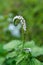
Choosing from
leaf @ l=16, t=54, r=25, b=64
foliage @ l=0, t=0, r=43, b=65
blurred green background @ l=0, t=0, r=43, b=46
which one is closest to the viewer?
leaf @ l=16, t=54, r=25, b=64

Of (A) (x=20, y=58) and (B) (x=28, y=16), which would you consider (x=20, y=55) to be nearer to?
(A) (x=20, y=58)

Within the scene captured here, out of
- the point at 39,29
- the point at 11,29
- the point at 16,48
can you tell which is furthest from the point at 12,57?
the point at 39,29

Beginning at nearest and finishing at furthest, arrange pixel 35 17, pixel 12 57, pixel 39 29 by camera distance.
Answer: pixel 12 57 → pixel 39 29 → pixel 35 17

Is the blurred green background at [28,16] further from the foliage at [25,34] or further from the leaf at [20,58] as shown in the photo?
the leaf at [20,58]

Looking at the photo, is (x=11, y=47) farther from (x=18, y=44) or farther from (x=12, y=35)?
(x=12, y=35)

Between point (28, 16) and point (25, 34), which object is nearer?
point (25, 34)

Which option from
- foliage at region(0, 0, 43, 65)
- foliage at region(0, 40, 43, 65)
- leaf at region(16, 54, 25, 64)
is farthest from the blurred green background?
leaf at region(16, 54, 25, 64)

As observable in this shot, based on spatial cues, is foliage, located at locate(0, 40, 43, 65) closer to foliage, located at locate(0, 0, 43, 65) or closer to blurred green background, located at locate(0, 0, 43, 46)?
foliage, located at locate(0, 0, 43, 65)

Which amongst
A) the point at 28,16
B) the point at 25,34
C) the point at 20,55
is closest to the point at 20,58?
the point at 20,55

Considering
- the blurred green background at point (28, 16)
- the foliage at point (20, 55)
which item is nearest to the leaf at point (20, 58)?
the foliage at point (20, 55)
